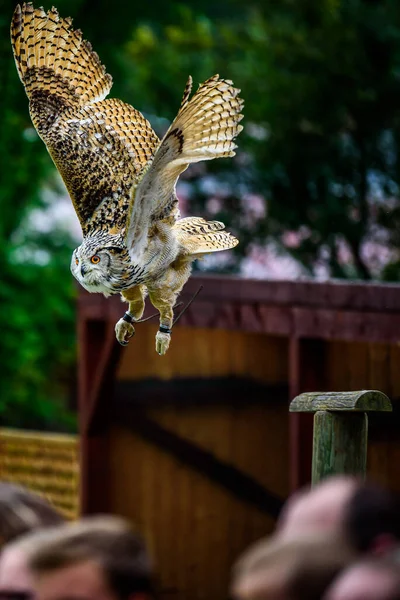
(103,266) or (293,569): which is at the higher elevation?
(103,266)

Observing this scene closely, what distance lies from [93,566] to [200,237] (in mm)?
1256

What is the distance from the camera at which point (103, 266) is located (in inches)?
88.5

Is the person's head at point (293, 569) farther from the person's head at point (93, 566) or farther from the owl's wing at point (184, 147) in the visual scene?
the owl's wing at point (184, 147)

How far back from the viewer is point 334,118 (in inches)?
305

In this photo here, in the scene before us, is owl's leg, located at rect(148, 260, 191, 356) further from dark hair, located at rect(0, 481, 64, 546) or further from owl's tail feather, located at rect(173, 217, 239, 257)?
dark hair, located at rect(0, 481, 64, 546)

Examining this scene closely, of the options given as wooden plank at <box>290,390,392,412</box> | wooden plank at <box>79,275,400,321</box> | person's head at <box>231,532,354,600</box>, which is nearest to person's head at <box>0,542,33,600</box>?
person's head at <box>231,532,354,600</box>

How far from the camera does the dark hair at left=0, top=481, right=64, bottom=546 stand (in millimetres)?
1557

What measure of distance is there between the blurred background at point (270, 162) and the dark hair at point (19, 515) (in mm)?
5519

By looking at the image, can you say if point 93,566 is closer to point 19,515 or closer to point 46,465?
point 19,515

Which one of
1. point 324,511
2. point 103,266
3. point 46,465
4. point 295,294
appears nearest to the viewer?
point 324,511

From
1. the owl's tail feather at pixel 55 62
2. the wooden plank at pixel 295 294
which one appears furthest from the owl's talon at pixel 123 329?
the wooden plank at pixel 295 294

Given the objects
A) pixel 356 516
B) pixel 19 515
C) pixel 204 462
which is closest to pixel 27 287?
pixel 204 462

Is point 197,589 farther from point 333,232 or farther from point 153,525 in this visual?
point 333,232

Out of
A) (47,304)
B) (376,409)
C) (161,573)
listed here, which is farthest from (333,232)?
(376,409)
